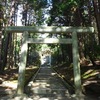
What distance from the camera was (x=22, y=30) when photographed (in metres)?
12.8

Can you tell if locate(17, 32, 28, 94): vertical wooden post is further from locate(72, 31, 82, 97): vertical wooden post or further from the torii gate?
locate(72, 31, 82, 97): vertical wooden post

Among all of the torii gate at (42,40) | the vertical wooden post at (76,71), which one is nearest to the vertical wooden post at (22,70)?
the torii gate at (42,40)

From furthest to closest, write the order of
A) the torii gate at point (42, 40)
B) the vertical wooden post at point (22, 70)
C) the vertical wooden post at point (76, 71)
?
1. the torii gate at point (42, 40)
2. the vertical wooden post at point (22, 70)
3. the vertical wooden post at point (76, 71)

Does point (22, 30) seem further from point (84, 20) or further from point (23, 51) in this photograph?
point (84, 20)

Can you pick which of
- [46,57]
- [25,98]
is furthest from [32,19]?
[46,57]

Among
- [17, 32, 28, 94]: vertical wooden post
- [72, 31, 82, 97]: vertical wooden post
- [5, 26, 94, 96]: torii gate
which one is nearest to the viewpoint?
[72, 31, 82, 97]: vertical wooden post

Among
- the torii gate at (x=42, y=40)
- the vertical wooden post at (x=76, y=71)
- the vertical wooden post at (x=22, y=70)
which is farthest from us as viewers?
the torii gate at (x=42, y=40)

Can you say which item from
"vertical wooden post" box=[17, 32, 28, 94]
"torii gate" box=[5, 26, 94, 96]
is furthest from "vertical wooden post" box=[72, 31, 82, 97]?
"vertical wooden post" box=[17, 32, 28, 94]

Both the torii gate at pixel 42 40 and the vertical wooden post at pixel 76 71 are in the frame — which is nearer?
the vertical wooden post at pixel 76 71

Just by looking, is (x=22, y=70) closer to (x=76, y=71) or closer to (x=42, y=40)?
(x=42, y=40)

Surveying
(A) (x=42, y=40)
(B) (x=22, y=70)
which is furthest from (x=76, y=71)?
(B) (x=22, y=70)

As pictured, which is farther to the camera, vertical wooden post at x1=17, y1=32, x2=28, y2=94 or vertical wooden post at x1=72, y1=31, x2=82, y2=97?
vertical wooden post at x1=17, y1=32, x2=28, y2=94

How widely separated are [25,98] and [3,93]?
1664mm

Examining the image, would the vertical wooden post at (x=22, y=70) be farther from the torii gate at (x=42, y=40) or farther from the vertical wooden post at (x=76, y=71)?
the vertical wooden post at (x=76, y=71)
